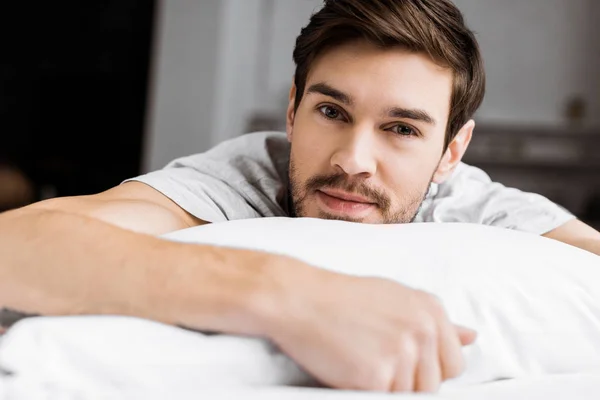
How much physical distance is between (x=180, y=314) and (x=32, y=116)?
12.3ft

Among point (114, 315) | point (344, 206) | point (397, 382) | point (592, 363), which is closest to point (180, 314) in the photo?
point (114, 315)

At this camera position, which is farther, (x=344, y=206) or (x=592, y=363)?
(x=344, y=206)

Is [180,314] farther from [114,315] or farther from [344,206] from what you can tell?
[344,206]

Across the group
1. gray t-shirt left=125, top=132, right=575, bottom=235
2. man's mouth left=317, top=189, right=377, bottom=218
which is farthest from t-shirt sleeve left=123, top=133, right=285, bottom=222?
man's mouth left=317, top=189, right=377, bottom=218

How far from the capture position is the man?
600 mm

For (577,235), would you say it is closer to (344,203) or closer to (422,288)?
(344,203)

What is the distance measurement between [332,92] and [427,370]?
0.69 metres

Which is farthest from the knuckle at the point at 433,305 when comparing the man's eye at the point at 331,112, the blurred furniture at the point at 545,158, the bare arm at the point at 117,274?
the blurred furniture at the point at 545,158

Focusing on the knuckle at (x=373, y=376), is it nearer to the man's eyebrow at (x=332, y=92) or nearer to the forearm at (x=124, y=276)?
the forearm at (x=124, y=276)

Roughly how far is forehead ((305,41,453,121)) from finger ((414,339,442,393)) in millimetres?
636

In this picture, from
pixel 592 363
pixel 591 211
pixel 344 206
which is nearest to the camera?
pixel 592 363

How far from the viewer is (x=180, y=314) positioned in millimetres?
610

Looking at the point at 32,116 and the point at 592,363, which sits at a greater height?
the point at 592,363

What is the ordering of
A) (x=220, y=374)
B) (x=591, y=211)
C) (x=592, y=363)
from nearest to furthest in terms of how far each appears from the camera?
1. (x=220, y=374)
2. (x=592, y=363)
3. (x=591, y=211)
